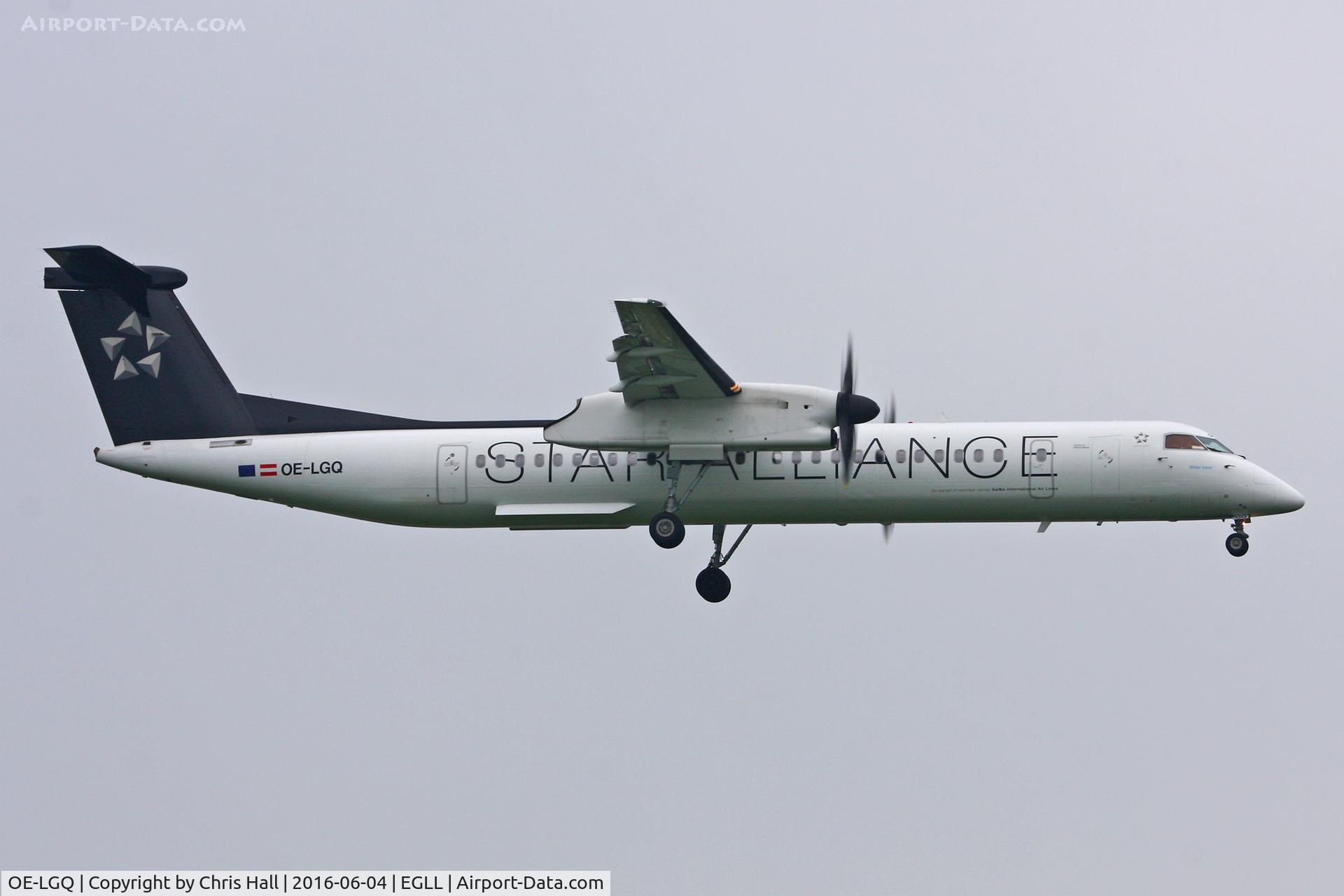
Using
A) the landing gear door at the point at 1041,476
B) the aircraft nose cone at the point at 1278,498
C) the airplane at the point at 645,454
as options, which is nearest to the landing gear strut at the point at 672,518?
the airplane at the point at 645,454

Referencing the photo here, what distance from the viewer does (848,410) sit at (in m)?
23.3

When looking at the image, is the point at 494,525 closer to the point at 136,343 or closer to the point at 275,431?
the point at 275,431

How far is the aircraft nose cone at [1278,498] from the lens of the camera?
2434 centimetres

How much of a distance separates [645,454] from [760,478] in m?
1.67

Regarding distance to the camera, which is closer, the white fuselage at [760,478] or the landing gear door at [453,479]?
the white fuselage at [760,478]

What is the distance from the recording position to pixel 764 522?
2492 cm

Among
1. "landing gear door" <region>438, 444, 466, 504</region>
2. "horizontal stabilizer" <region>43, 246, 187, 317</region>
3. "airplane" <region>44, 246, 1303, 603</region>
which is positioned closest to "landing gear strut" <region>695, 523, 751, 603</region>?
"airplane" <region>44, 246, 1303, 603</region>

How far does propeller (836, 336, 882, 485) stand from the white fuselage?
0.78m

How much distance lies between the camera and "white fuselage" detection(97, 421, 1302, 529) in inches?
953

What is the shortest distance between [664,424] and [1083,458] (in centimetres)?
596

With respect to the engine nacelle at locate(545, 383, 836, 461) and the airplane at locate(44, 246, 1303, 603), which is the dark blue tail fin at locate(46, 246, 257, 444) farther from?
the engine nacelle at locate(545, 383, 836, 461)

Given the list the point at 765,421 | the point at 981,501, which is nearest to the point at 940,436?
the point at 981,501

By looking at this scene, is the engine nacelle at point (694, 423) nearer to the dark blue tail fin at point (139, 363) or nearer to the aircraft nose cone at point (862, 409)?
the aircraft nose cone at point (862, 409)

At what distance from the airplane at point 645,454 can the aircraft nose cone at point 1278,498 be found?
0.02 m
